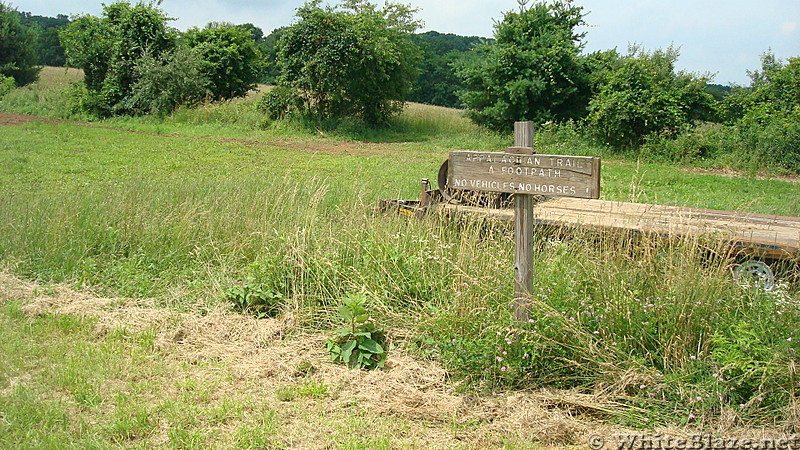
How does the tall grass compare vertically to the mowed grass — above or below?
above

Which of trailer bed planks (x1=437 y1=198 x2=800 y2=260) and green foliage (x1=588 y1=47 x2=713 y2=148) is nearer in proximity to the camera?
trailer bed planks (x1=437 y1=198 x2=800 y2=260)

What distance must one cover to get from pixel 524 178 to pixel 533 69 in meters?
17.2

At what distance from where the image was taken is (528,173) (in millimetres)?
4238

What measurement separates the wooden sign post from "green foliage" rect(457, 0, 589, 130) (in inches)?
643

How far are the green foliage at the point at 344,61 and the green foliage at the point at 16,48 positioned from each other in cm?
2706

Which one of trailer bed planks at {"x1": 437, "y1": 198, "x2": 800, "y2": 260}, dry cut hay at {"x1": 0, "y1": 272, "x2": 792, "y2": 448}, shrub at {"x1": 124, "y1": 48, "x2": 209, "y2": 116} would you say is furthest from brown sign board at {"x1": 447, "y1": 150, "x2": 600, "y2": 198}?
shrub at {"x1": 124, "y1": 48, "x2": 209, "y2": 116}

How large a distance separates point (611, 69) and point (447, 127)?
6.33m

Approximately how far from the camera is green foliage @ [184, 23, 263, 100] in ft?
88.5

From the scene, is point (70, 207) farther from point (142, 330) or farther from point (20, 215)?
point (142, 330)

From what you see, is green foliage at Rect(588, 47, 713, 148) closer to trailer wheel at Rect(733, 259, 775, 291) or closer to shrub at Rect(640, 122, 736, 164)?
shrub at Rect(640, 122, 736, 164)

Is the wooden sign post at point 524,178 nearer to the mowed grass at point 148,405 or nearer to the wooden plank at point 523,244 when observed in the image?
the wooden plank at point 523,244

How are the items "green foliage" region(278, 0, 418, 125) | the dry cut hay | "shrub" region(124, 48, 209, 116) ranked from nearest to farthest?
the dry cut hay, "green foliage" region(278, 0, 418, 125), "shrub" region(124, 48, 209, 116)

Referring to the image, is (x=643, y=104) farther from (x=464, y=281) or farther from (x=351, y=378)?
(x=351, y=378)

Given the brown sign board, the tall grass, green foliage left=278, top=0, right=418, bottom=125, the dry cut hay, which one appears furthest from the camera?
green foliage left=278, top=0, right=418, bottom=125
